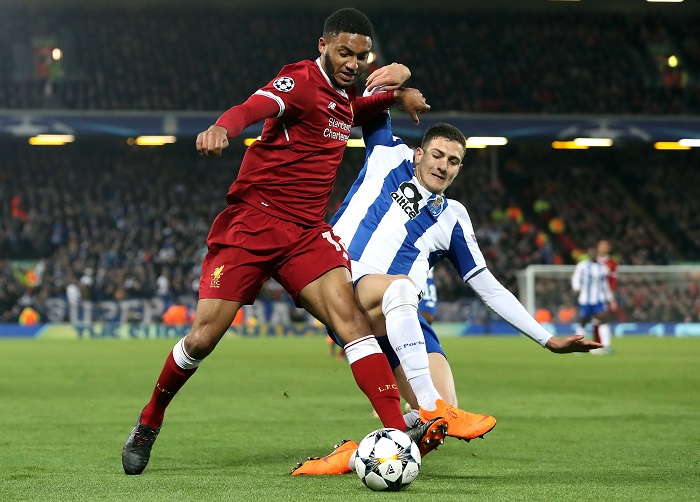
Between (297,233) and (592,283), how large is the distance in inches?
621

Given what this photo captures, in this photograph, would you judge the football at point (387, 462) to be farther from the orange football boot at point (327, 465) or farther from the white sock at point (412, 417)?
the white sock at point (412, 417)

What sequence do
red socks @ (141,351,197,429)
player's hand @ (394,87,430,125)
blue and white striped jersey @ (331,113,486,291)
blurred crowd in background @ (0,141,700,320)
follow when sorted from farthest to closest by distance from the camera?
blurred crowd in background @ (0,141,700,320), blue and white striped jersey @ (331,113,486,291), player's hand @ (394,87,430,125), red socks @ (141,351,197,429)

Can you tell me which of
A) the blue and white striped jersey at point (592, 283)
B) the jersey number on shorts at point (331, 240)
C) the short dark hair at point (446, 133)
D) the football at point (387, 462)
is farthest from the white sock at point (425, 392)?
the blue and white striped jersey at point (592, 283)

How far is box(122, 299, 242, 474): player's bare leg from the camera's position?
5.36 m

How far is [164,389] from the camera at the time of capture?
5.63 meters

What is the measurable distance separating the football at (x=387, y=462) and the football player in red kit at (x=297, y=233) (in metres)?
0.28

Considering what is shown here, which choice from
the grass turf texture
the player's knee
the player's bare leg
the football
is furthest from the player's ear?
the football

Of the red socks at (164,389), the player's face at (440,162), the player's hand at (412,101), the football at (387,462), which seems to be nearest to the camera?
the football at (387,462)

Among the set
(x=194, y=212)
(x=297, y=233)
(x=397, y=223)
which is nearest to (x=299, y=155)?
(x=297, y=233)

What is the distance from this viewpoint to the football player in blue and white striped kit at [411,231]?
6.10 m

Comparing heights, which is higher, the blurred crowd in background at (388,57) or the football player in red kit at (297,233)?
the blurred crowd in background at (388,57)

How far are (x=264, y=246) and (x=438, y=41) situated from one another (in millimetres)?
28769

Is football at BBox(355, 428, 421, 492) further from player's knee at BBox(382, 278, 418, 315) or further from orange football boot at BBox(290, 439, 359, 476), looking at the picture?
player's knee at BBox(382, 278, 418, 315)

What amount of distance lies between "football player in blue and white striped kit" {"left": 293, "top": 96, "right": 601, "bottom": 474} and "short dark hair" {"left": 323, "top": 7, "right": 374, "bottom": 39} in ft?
3.56
